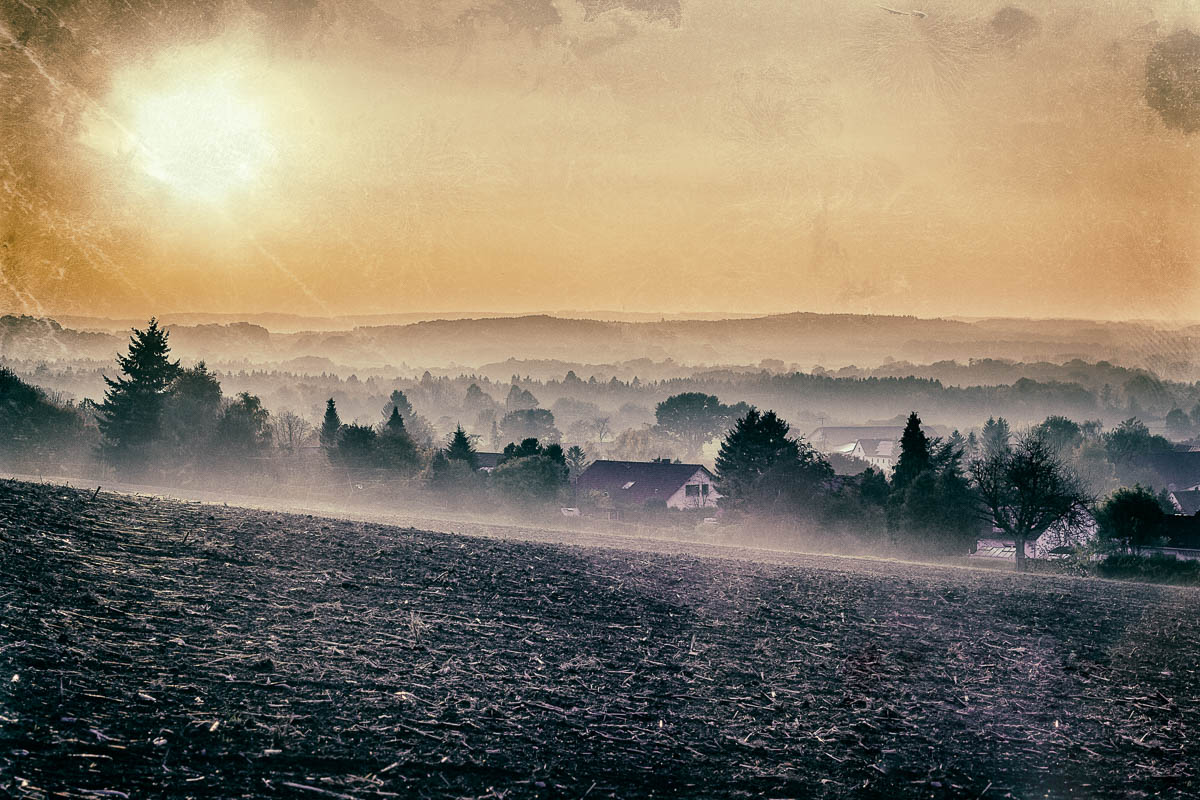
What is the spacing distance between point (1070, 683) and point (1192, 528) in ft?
139

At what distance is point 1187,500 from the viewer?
8350 centimetres

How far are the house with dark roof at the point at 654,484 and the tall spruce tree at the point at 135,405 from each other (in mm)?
32238

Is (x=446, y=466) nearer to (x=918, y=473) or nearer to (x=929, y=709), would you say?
(x=918, y=473)

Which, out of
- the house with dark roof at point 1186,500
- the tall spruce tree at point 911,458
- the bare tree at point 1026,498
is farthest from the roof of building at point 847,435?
the bare tree at point 1026,498

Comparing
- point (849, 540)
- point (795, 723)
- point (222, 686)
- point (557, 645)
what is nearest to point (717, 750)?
point (795, 723)

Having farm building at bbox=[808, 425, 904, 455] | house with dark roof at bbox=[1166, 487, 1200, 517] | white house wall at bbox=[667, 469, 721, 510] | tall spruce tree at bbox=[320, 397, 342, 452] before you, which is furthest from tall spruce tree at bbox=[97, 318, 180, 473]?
farm building at bbox=[808, 425, 904, 455]

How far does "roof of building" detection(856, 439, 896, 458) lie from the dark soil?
157 metres

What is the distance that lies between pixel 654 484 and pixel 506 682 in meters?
65.9

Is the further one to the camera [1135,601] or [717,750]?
[1135,601]

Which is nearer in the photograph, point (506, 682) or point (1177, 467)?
point (506, 682)

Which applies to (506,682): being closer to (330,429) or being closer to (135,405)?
(135,405)

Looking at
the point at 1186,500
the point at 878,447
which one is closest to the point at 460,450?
the point at 1186,500

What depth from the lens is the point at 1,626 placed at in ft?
27.0

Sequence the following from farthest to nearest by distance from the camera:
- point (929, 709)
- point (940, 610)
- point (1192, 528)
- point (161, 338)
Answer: point (161, 338)
point (1192, 528)
point (940, 610)
point (929, 709)
